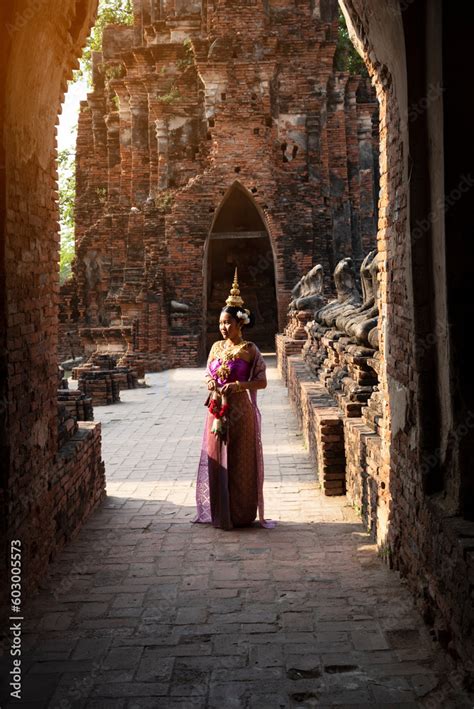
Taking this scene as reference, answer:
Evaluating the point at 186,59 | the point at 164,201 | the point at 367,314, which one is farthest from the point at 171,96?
the point at 367,314

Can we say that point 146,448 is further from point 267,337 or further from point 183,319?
point 267,337

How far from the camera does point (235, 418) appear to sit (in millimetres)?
5535

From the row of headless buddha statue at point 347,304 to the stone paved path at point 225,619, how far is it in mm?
1444

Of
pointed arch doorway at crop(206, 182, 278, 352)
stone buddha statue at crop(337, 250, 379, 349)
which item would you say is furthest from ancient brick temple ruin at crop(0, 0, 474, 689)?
pointed arch doorway at crop(206, 182, 278, 352)

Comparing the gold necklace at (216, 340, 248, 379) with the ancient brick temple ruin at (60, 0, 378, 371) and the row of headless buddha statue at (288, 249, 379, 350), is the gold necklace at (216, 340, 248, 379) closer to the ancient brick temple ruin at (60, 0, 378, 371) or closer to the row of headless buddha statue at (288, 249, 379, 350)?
the row of headless buddha statue at (288, 249, 379, 350)

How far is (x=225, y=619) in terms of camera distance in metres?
3.90

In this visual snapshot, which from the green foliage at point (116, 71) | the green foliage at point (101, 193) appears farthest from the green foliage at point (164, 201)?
the green foliage at point (116, 71)

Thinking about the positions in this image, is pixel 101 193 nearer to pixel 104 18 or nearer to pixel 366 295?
pixel 104 18

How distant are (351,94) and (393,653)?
20.7 metres

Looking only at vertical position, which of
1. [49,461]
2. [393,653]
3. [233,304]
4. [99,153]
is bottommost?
[393,653]

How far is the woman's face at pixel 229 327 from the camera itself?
560cm

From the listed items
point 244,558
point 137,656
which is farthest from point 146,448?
point 137,656

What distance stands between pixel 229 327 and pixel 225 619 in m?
2.29

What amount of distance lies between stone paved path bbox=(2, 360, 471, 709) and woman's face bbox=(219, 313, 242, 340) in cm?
140
